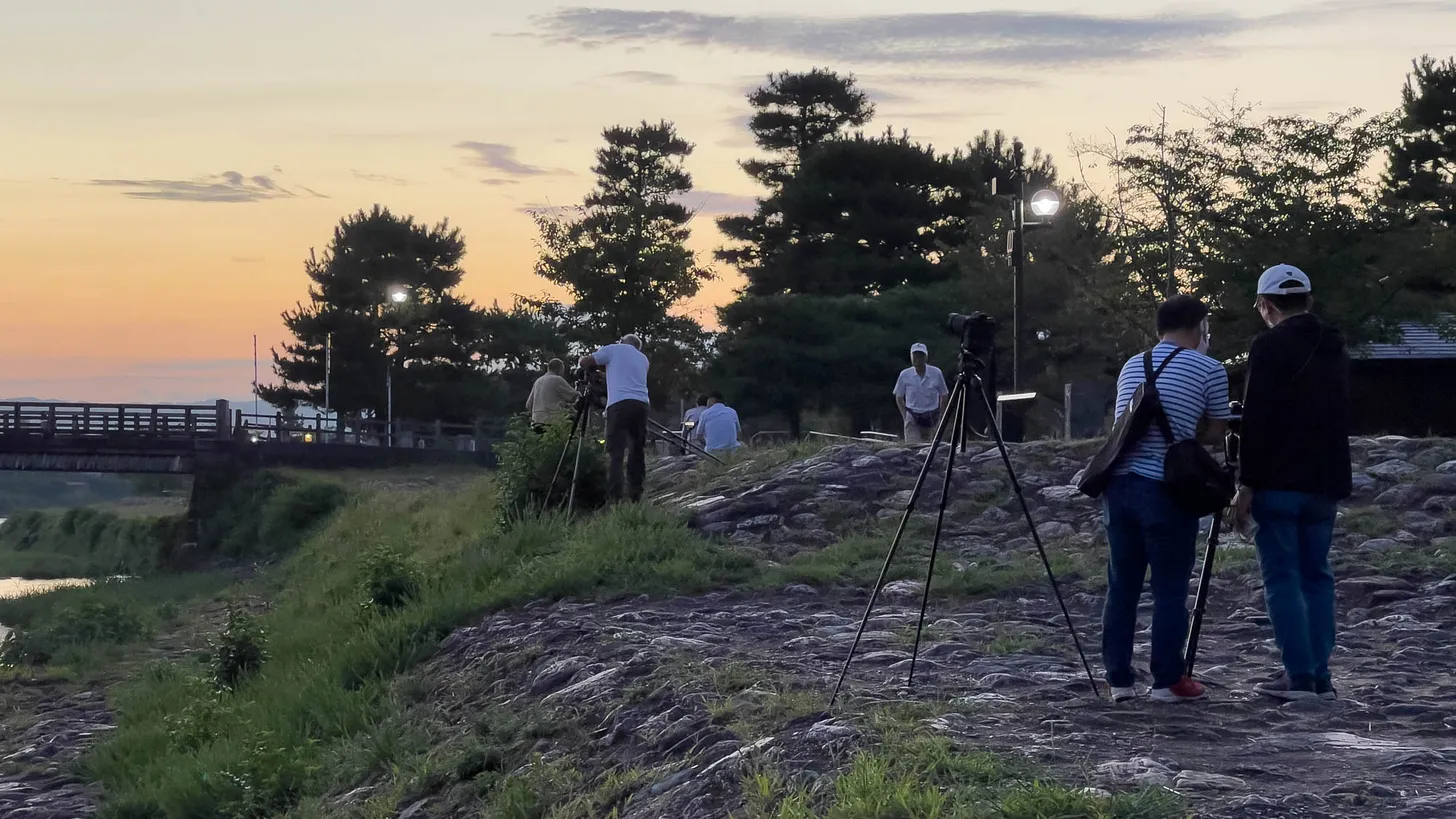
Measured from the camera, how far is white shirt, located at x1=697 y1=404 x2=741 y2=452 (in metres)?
21.6

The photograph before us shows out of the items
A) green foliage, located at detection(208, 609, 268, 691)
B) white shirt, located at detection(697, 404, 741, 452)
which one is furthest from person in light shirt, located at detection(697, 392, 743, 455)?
green foliage, located at detection(208, 609, 268, 691)

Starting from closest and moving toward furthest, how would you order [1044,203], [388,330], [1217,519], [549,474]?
[1217,519] → [549,474] → [1044,203] → [388,330]

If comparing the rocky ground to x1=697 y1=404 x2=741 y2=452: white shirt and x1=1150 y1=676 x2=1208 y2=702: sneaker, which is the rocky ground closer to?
x1=1150 y1=676 x2=1208 y2=702: sneaker

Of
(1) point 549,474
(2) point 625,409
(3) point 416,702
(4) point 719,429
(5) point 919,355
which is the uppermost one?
(5) point 919,355

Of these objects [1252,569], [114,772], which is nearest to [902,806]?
[1252,569]

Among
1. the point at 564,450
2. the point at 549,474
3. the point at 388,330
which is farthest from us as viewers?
the point at 388,330

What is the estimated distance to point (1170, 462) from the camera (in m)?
6.55

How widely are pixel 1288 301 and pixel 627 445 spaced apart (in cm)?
1001

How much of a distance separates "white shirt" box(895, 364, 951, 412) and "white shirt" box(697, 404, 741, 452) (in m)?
2.92

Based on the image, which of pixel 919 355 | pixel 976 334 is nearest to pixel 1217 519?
pixel 976 334

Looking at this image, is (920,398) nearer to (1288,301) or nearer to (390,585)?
(390,585)

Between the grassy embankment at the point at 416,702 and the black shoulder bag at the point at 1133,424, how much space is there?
1505 millimetres

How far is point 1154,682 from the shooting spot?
22.4ft

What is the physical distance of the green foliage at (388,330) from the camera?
63.2m
